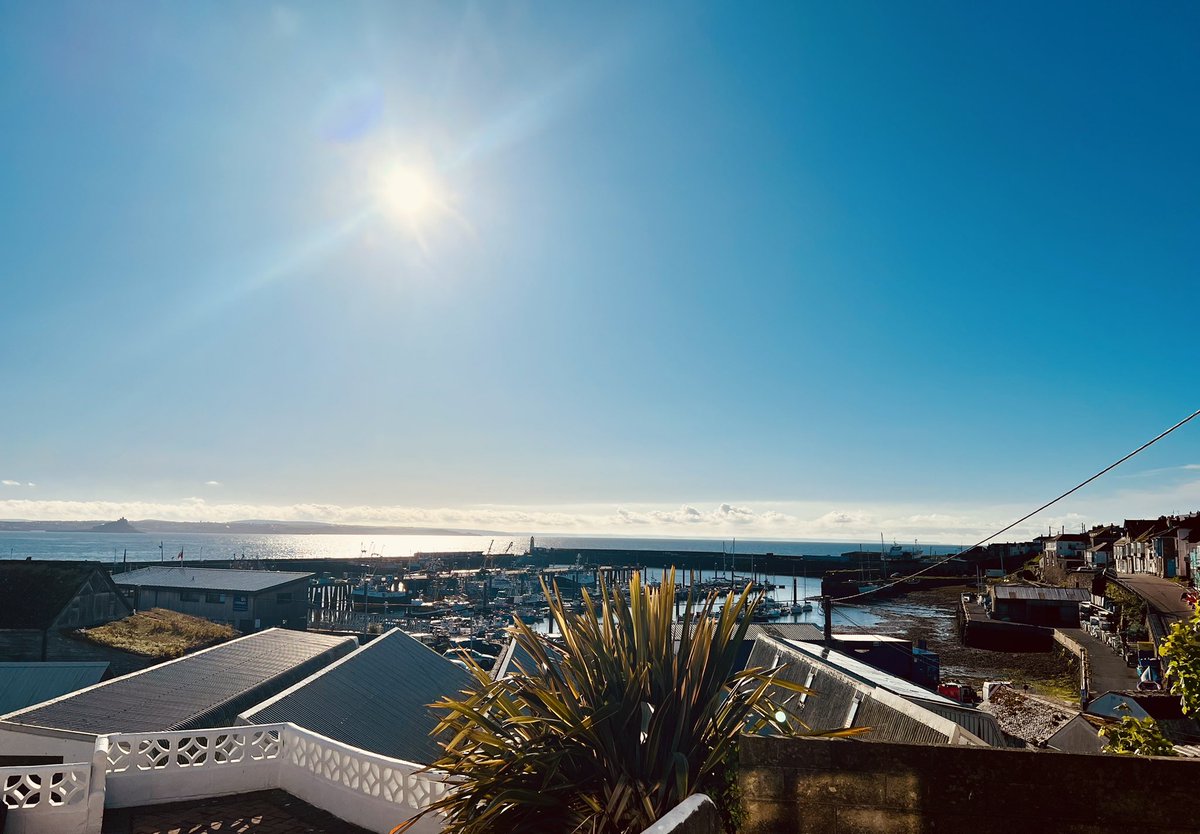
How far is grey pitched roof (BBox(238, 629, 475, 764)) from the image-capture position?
1346 cm

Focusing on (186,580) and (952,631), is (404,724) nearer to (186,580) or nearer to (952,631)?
(186,580)

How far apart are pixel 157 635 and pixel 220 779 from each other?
92.2 feet

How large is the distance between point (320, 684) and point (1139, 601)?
4527 cm

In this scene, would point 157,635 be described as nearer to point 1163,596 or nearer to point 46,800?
point 46,800

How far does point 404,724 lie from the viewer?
15.5m

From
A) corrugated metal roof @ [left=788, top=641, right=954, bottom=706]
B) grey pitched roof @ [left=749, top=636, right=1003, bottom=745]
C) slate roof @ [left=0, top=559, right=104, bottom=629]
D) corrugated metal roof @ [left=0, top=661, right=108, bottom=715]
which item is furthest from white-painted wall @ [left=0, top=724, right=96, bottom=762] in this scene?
slate roof @ [left=0, top=559, right=104, bottom=629]

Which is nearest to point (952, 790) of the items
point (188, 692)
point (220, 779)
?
point (220, 779)

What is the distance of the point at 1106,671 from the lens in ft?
98.3

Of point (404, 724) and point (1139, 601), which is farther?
point (1139, 601)

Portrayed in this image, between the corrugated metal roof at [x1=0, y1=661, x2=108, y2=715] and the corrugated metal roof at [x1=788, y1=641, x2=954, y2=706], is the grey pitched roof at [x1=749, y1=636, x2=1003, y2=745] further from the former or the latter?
the corrugated metal roof at [x1=0, y1=661, x2=108, y2=715]

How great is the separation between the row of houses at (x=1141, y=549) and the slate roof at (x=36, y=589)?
6670cm

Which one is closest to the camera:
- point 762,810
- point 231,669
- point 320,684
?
point 762,810

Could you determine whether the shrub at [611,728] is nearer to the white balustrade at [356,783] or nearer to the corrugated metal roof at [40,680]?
the white balustrade at [356,783]

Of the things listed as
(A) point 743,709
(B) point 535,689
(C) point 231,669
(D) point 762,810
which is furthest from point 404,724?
(D) point 762,810
